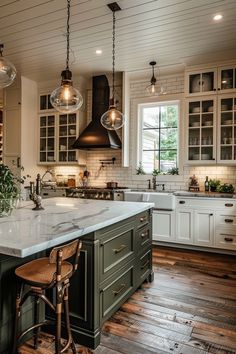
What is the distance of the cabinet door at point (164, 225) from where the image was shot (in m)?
4.30

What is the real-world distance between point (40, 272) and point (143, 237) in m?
1.36

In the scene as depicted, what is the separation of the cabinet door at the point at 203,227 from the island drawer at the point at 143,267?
1.45 m

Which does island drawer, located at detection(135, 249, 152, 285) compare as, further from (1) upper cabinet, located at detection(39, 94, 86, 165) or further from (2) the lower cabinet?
(1) upper cabinet, located at detection(39, 94, 86, 165)

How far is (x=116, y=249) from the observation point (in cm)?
217

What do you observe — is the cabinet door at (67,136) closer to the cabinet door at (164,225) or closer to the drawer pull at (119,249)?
the cabinet door at (164,225)

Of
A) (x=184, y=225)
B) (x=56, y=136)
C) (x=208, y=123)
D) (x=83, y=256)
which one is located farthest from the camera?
(x=56, y=136)

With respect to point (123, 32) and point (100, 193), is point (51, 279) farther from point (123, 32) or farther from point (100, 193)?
point (123, 32)

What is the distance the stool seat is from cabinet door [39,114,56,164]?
408 centimetres

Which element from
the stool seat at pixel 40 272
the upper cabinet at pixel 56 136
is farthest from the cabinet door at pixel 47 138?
the stool seat at pixel 40 272

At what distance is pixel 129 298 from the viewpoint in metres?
2.59

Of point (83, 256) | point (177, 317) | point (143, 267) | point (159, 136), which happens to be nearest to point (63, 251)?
point (83, 256)

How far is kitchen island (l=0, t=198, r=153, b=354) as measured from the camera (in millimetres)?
1520

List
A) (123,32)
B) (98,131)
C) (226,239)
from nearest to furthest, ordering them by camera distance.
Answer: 1. (123,32)
2. (226,239)
3. (98,131)

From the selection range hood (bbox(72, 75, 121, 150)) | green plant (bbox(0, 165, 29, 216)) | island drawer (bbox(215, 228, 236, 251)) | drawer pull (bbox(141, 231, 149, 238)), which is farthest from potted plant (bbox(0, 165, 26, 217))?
island drawer (bbox(215, 228, 236, 251))
